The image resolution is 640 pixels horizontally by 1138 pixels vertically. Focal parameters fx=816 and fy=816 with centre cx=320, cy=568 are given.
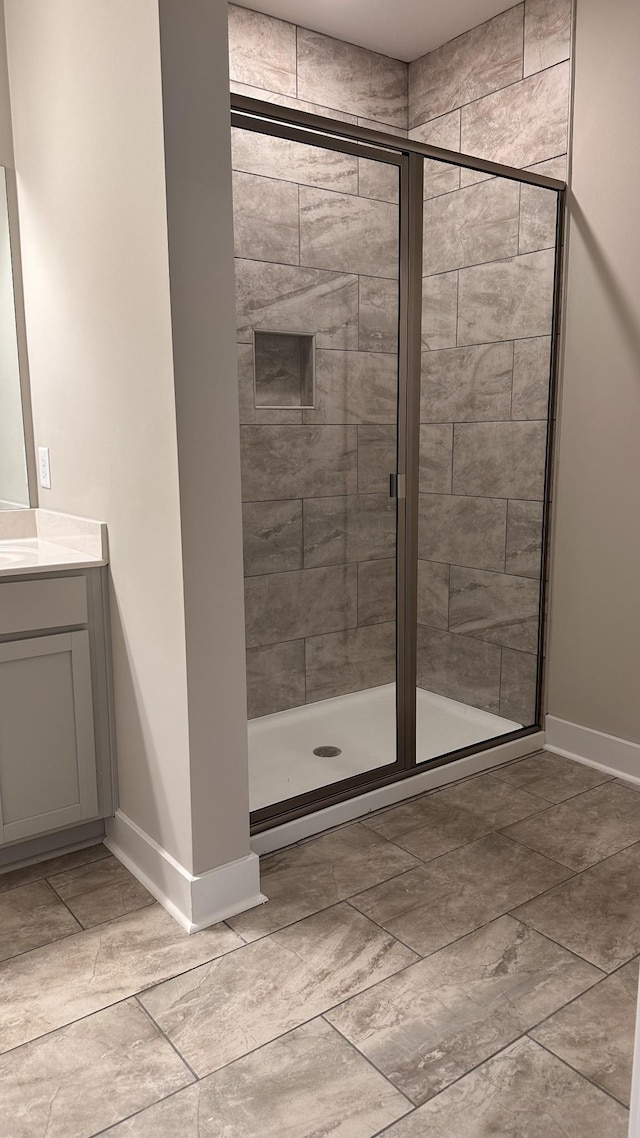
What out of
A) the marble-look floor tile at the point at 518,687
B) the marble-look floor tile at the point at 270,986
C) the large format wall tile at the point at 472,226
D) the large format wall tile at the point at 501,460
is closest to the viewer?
the marble-look floor tile at the point at 270,986

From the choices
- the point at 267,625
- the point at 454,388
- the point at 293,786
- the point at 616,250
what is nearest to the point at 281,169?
the point at 454,388

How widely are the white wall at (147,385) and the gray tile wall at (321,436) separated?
0.56 m

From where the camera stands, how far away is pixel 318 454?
2.81 metres

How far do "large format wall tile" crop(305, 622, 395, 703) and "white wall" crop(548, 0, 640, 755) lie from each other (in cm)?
74

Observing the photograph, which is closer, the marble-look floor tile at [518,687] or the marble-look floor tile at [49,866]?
the marble-look floor tile at [49,866]

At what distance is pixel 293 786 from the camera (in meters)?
2.63

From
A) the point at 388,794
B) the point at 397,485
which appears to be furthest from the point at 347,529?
the point at 388,794

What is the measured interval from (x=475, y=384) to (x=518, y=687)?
118 cm

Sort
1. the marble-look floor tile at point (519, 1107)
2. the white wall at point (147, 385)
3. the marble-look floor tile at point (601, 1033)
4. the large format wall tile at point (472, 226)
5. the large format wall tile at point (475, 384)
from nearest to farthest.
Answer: the marble-look floor tile at point (519, 1107), the marble-look floor tile at point (601, 1033), the white wall at point (147, 385), the large format wall tile at point (472, 226), the large format wall tile at point (475, 384)

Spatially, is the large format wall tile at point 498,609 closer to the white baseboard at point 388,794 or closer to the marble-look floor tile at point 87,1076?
the white baseboard at point 388,794

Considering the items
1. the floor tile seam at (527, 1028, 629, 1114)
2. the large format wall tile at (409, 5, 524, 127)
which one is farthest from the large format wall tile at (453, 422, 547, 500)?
the floor tile seam at (527, 1028, 629, 1114)

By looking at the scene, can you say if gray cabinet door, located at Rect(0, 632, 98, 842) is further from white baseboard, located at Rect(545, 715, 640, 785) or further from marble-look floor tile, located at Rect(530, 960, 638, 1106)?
white baseboard, located at Rect(545, 715, 640, 785)

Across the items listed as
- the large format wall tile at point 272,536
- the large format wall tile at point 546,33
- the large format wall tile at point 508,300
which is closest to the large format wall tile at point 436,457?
the large format wall tile at point 508,300

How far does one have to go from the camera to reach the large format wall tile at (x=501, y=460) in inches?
120
